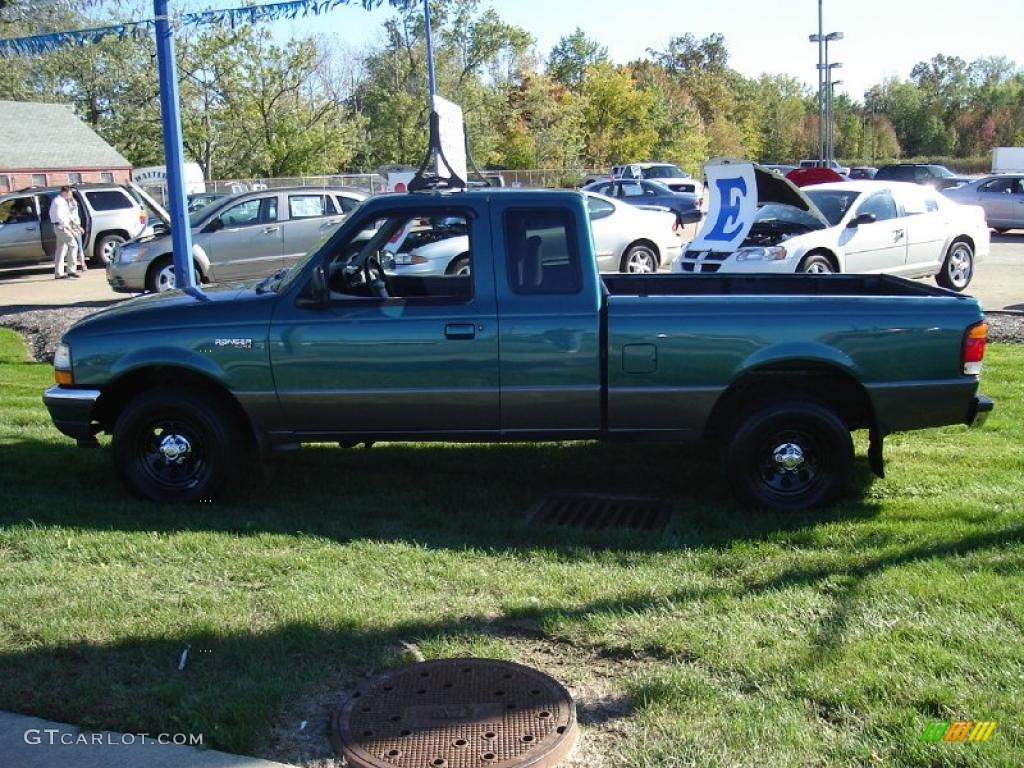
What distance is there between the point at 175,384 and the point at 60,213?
16.1 metres

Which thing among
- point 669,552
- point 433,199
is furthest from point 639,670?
point 433,199

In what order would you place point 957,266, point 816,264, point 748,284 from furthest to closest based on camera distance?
1. point 957,266
2. point 816,264
3. point 748,284

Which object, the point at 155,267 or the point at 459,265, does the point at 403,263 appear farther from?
the point at 155,267

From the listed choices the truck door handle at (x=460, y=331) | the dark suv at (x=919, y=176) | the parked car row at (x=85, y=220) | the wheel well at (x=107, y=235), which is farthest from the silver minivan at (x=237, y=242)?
the dark suv at (x=919, y=176)

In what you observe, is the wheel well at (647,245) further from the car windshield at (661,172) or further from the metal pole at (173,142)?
the car windshield at (661,172)

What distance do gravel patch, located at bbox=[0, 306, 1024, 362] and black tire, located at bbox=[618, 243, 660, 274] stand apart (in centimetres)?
525

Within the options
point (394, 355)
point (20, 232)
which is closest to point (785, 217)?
point (394, 355)

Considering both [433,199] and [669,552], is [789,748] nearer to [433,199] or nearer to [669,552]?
[669,552]

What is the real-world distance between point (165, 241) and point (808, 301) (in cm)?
1238

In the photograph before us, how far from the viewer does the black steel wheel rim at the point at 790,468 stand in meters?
5.92

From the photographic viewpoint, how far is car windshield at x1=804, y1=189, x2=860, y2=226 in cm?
1366

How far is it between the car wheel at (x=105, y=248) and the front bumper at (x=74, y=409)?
17481 mm

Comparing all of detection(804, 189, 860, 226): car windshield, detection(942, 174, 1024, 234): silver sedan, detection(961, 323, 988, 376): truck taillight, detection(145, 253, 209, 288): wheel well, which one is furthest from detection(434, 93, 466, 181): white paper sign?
detection(942, 174, 1024, 234): silver sedan

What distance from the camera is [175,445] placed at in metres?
6.14
